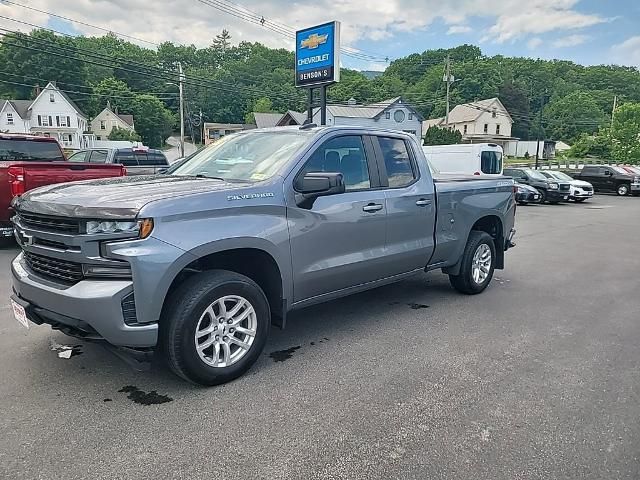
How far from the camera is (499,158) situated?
2267 cm

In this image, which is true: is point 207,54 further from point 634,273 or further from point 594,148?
point 634,273

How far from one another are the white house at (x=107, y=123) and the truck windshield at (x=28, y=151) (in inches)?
2984

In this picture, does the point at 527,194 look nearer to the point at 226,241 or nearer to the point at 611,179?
the point at 611,179

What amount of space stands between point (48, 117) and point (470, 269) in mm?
73649

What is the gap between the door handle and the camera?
4504mm

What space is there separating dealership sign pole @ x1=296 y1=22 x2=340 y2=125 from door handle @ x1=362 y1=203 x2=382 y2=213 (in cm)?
1436

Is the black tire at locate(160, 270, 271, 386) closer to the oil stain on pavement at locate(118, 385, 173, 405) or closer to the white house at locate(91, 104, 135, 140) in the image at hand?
the oil stain on pavement at locate(118, 385, 173, 405)

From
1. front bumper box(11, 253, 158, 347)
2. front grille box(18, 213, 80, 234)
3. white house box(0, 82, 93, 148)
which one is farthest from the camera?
white house box(0, 82, 93, 148)

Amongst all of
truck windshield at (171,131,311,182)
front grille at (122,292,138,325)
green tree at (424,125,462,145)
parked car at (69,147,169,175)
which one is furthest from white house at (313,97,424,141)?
front grille at (122,292,138,325)

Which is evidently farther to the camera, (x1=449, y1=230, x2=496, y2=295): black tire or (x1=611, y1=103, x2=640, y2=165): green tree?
(x1=611, y1=103, x2=640, y2=165): green tree

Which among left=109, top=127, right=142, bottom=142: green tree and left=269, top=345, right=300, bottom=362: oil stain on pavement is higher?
left=109, top=127, right=142, bottom=142: green tree

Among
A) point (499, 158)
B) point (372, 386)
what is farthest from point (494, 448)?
point (499, 158)

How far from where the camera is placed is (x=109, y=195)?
3328mm

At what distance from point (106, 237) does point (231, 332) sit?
1099 millimetres
